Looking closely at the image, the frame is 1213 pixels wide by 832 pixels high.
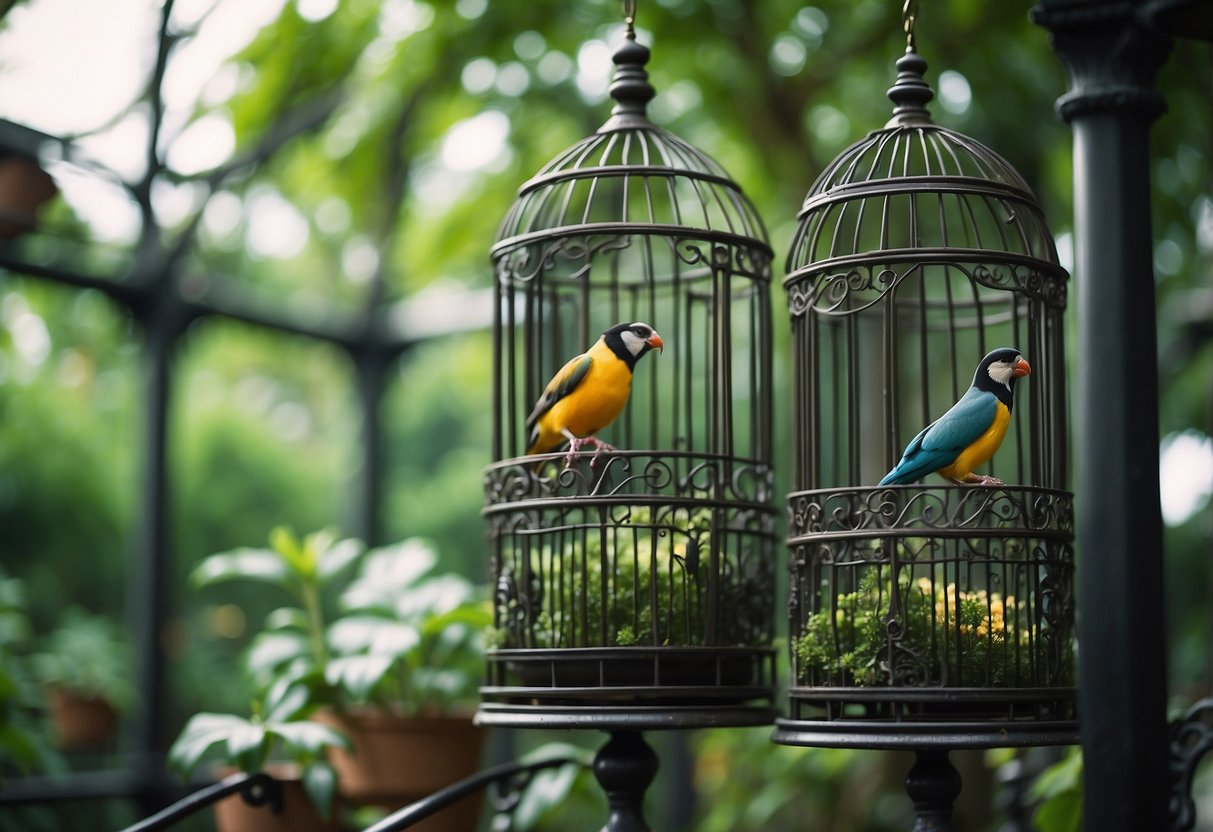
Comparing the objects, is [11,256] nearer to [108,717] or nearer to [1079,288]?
[108,717]

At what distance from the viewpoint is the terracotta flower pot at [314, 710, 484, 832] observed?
12.6 feet

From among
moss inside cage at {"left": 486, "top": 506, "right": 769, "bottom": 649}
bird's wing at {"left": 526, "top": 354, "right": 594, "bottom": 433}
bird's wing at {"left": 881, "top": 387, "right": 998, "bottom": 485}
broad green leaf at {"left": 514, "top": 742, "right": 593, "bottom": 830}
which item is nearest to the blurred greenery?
broad green leaf at {"left": 514, "top": 742, "right": 593, "bottom": 830}

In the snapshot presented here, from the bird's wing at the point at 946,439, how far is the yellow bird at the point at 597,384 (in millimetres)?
627

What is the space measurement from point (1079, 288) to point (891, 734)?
945 millimetres

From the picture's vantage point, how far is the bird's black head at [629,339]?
10.1 feet

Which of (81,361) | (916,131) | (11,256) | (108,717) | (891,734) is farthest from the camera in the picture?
(81,361)

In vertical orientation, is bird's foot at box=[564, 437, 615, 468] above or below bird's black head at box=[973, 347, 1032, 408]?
below

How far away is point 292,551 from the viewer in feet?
13.7

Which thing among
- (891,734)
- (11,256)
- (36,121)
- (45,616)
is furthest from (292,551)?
(45,616)

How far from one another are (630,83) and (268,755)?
1969 millimetres

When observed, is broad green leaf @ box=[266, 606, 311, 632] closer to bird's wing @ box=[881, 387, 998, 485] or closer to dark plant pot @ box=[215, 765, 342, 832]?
dark plant pot @ box=[215, 765, 342, 832]

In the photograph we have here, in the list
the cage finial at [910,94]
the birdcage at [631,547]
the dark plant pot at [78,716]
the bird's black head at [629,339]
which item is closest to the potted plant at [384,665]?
the birdcage at [631,547]

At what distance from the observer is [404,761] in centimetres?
385

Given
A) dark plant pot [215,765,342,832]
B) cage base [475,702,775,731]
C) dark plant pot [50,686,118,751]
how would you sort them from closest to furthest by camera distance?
cage base [475,702,775,731] → dark plant pot [215,765,342,832] → dark plant pot [50,686,118,751]
